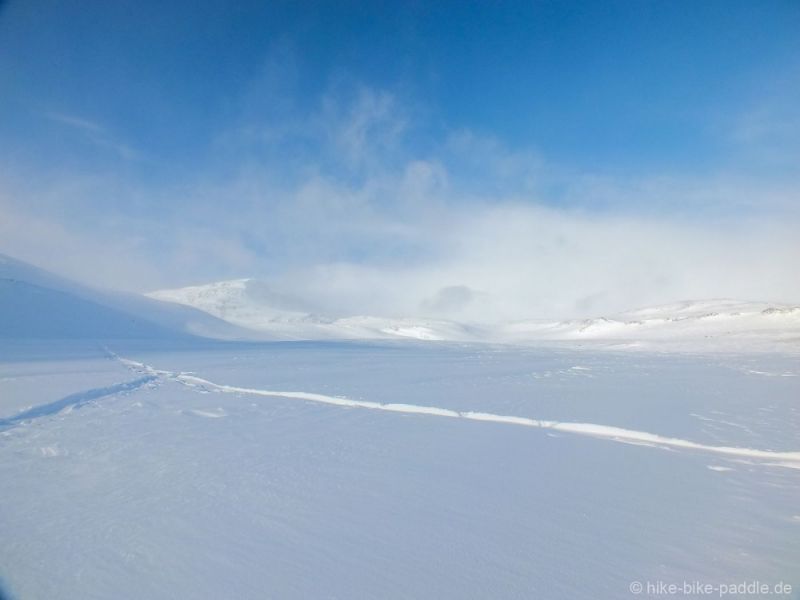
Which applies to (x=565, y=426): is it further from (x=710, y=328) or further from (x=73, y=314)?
(x=710, y=328)

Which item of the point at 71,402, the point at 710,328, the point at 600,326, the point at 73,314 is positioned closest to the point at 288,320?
the point at 600,326

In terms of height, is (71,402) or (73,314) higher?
(73,314)

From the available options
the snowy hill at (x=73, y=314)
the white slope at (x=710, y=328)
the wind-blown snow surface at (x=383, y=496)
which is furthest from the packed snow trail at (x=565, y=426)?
the white slope at (x=710, y=328)

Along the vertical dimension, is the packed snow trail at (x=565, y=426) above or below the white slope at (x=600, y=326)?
below

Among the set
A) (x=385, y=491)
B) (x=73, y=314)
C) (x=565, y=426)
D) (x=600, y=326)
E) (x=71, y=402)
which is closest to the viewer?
(x=385, y=491)

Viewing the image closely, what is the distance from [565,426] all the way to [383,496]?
533 cm

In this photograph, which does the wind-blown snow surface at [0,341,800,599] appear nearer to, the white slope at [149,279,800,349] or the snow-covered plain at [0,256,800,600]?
the snow-covered plain at [0,256,800,600]

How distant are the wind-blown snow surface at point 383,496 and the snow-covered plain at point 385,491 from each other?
3 cm

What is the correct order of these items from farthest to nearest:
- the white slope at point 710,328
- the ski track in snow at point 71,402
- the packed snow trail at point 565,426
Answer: the white slope at point 710,328
the ski track in snow at point 71,402
the packed snow trail at point 565,426

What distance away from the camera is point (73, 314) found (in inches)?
1359

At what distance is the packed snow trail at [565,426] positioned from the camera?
703 cm

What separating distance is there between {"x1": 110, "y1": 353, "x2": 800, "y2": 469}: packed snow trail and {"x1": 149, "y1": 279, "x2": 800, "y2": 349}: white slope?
121 feet

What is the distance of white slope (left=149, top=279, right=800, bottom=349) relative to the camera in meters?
49.9

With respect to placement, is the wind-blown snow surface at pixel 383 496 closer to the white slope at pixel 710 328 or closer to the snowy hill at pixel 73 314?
the snowy hill at pixel 73 314
